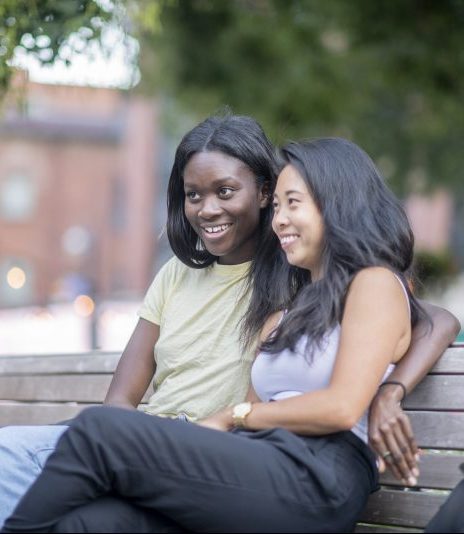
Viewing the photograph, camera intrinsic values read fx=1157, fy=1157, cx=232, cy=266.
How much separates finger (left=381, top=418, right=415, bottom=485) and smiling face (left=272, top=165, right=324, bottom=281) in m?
0.50

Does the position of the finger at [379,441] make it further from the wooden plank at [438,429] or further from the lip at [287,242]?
the lip at [287,242]

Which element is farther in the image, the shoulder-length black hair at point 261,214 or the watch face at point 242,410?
the shoulder-length black hair at point 261,214

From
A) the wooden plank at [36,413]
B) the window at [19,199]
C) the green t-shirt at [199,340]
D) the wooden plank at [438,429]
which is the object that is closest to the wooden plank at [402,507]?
the wooden plank at [438,429]

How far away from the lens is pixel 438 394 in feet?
11.5

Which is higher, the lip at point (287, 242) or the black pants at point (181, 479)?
the lip at point (287, 242)

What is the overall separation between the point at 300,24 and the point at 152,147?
33879 millimetres

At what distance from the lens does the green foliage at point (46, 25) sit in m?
4.93

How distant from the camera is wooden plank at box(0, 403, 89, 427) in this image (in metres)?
4.66

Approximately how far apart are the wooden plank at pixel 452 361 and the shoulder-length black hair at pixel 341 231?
16 centimetres

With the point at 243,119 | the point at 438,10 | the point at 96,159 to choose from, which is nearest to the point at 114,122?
the point at 96,159

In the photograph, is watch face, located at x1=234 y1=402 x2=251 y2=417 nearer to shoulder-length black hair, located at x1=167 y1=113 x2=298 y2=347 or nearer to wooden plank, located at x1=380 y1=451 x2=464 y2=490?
shoulder-length black hair, located at x1=167 y1=113 x2=298 y2=347

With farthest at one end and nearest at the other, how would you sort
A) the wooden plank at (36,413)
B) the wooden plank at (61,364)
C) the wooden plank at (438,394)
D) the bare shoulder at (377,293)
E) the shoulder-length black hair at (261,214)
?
the wooden plank at (36,413) < the wooden plank at (61,364) < the shoulder-length black hair at (261,214) < the wooden plank at (438,394) < the bare shoulder at (377,293)

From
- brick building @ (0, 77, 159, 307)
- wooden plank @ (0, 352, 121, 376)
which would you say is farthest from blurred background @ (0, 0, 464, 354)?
brick building @ (0, 77, 159, 307)

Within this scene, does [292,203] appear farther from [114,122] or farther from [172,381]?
[114,122]
